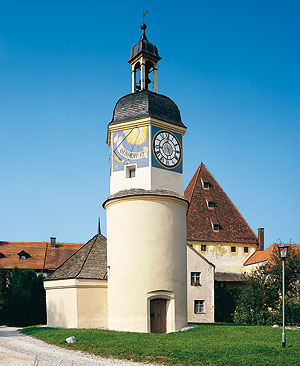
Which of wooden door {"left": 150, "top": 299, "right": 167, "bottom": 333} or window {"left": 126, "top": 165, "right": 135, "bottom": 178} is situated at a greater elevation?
window {"left": 126, "top": 165, "right": 135, "bottom": 178}

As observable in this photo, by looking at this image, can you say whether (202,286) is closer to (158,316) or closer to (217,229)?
(217,229)

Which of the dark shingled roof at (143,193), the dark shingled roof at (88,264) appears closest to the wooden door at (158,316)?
the dark shingled roof at (88,264)

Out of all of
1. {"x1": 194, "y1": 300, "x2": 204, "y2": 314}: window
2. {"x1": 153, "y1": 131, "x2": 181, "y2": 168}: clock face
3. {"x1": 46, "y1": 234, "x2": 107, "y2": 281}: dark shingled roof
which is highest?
{"x1": 153, "y1": 131, "x2": 181, "y2": 168}: clock face

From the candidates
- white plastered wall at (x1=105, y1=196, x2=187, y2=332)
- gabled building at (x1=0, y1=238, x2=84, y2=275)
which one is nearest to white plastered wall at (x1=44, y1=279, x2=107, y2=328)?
white plastered wall at (x1=105, y1=196, x2=187, y2=332)

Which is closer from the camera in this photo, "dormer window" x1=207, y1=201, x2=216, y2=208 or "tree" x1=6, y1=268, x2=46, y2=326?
"tree" x1=6, y1=268, x2=46, y2=326

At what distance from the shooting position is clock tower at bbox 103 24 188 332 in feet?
73.8

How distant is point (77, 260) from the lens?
2670 cm

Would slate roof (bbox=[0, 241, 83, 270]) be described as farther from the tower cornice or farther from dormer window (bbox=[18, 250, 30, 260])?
the tower cornice

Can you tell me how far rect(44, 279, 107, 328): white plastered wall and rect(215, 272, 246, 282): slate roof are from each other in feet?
52.7

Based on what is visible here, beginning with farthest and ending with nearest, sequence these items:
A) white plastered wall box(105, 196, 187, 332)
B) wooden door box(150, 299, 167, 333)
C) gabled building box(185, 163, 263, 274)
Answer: gabled building box(185, 163, 263, 274) → wooden door box(150, 299, 167, 333) → white plastered wall box(105, 196, 187, 332)

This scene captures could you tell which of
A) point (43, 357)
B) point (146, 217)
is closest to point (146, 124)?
point (146, 217)

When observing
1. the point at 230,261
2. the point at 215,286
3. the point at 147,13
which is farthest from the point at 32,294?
the point at 147,13

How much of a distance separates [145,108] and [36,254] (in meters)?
29.4

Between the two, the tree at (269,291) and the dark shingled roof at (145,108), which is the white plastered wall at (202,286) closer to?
the tree at (269,291)
